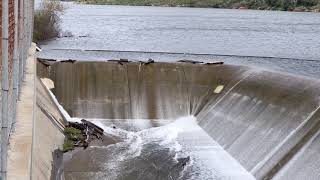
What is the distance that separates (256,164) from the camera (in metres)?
17.5

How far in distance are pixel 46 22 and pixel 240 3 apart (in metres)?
89.7

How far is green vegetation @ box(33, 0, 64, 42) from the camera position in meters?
51.7

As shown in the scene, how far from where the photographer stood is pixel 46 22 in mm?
53969

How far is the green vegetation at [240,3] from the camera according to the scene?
12375cm

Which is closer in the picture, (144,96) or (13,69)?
(13,69)

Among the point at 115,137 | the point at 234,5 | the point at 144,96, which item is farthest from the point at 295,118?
the point at 234,5

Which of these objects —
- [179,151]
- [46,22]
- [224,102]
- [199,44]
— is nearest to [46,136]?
[179,151]

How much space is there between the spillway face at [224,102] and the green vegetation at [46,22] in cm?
2480

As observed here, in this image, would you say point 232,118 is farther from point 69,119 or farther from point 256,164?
point 69,119

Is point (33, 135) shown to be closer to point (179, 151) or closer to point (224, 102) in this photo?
point (179, 151)

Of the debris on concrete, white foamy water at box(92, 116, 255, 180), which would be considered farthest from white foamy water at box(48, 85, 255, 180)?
the debris on concrete

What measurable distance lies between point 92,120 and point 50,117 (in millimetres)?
4784

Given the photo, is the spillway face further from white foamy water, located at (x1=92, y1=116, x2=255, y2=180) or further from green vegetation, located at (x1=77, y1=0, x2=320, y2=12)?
green vegetation, located at (x1=77, y1=0, x2=320, y2=12)

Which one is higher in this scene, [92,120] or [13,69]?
[13,69]
